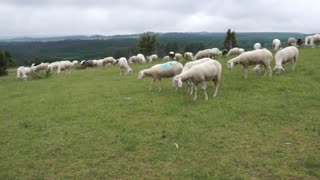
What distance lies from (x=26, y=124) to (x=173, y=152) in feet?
23.3

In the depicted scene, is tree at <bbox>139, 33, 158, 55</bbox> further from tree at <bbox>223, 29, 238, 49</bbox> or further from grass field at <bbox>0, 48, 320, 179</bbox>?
grass field at <bbox>0, 48, 320, 179</bbox>

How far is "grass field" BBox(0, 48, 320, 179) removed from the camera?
9.19 m

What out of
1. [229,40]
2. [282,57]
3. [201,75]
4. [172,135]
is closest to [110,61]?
[282,57]

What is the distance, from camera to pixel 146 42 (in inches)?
2309

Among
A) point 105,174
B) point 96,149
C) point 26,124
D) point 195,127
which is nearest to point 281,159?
point 195,127

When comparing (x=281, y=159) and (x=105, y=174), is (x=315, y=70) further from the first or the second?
(x=105, y=174)

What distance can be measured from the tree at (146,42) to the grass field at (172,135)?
4030 centimetres

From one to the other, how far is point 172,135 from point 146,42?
48.1 meters

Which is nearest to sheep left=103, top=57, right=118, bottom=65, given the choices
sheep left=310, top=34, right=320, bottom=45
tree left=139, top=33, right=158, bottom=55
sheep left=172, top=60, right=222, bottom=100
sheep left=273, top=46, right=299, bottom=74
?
tree left=139, top=33, right=158, bottom=55

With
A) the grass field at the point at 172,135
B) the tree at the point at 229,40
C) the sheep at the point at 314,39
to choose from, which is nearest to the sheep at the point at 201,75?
the grass field at the point at 172,135

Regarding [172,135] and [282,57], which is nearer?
[172,135]

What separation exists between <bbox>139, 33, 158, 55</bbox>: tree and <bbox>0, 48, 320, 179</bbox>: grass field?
4030 centimetres

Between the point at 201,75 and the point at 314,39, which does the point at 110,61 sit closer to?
the point at 314,39

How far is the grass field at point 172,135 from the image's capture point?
9188 millimetres
